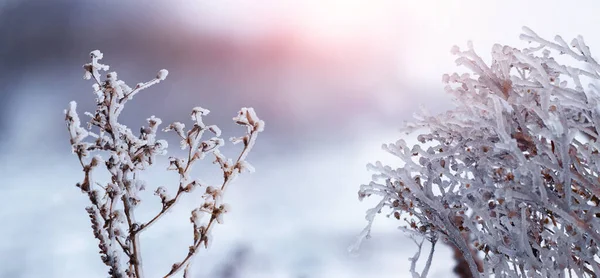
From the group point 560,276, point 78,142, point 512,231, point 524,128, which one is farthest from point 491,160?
point 78,142

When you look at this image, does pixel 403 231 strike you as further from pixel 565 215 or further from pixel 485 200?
pixel 565 215

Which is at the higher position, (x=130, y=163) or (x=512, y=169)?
(x=130, y=163)

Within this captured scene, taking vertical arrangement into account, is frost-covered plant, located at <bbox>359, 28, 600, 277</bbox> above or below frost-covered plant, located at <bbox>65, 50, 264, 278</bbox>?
below

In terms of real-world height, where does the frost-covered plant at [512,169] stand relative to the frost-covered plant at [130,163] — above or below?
below

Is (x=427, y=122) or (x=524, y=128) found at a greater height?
(x=427, y=122)
